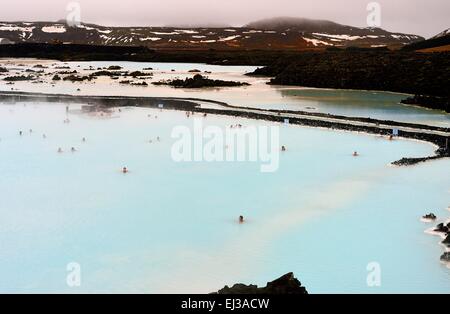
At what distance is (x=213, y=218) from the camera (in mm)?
→ 10695

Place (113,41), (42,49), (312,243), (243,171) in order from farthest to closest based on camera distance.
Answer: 1. (113,41)
2. (42,49)
3. (243,171)
4. (312,243)

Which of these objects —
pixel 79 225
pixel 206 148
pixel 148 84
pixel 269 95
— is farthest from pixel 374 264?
pixel 148 84

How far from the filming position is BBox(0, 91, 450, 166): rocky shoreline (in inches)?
722

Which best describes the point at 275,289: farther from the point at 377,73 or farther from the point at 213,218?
the point at 377,73

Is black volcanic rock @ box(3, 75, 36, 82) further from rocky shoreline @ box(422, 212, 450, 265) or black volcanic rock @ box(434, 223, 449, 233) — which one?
black volcanic rock @ box(434, 223, 449, 233)

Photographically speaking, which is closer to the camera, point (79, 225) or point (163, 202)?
point (79, 225)

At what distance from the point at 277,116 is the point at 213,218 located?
1305 centimetres

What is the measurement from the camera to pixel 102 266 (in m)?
8.41

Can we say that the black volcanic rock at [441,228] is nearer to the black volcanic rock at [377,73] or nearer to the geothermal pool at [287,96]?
the geothermal pool at [287,96]

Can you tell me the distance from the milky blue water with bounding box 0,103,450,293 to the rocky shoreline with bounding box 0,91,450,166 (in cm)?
107

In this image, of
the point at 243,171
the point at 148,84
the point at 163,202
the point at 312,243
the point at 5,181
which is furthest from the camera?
the point at 148,84

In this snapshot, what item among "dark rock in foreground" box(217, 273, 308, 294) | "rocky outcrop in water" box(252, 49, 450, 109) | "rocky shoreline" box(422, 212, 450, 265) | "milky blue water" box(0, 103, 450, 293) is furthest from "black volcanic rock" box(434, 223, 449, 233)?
"rocky outcrop in water" box(252, 49, 450, 109)

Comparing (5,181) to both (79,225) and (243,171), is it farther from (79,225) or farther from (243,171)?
(243,171)
